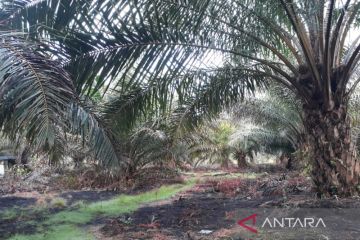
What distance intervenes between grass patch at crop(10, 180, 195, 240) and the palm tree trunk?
3707 mm

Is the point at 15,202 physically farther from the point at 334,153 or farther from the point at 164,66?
the point at 334,153

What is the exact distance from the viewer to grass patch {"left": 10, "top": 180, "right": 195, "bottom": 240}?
237 inches

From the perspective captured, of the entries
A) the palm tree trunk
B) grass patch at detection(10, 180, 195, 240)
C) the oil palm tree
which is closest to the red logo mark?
the palm tree trunk

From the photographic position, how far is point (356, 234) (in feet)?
16.4

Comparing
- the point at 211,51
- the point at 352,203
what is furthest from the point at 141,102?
the point at 352,203

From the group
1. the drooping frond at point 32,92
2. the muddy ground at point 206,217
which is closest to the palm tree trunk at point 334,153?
the muddy ground at point 206,217

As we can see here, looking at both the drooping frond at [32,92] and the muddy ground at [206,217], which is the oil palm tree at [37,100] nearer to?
the drooping frond at [32,92]

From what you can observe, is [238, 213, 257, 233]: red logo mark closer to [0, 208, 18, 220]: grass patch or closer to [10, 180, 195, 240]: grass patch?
[10, 180, 195, 240]: grass patch

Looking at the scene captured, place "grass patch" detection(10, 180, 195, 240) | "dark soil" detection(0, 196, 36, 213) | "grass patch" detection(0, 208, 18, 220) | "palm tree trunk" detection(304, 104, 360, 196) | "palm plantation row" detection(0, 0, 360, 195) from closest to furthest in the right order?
"palm plantation row" detection(0, 0, 360, 195) < "grass patch" detection(10, 180, 195, 240) < "palm tree trunk" detection(304, 104, 360, 196) < "grass patch" detection(0, 208, 18, 220) < "dark soil" detection(0, 196, 36, 213)

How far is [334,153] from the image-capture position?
696cm

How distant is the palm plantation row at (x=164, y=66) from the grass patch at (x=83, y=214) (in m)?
1.46

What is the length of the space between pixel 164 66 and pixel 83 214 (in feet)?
12.4

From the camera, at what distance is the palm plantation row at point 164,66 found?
14.0 ft

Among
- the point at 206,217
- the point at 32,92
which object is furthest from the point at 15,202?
the point at 32,92
